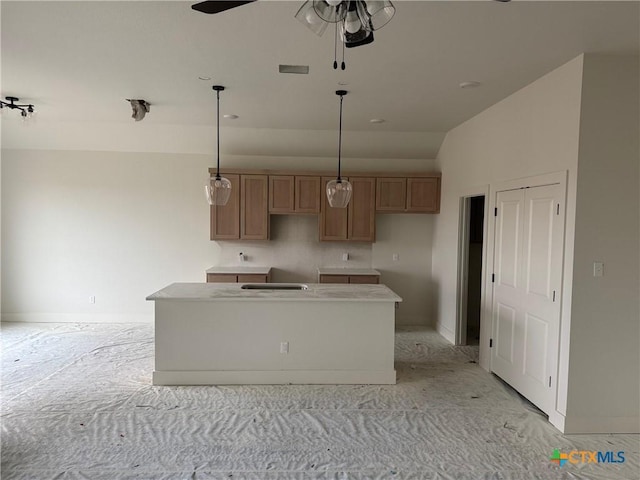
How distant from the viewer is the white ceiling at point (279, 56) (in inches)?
89.0

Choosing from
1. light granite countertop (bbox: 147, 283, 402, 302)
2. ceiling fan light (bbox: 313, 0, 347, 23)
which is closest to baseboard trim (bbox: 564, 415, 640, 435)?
light granite countertop (bbox: 147, 283, 402, 302)

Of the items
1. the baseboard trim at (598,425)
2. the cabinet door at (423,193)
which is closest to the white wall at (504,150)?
the cabinet door at (423,193)

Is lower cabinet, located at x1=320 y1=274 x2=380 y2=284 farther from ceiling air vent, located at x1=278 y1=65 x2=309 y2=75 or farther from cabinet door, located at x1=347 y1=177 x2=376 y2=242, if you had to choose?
ceiling air vent, located at x1=278 y1=65 x2=309 y2=75

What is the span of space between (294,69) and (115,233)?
4.12 meters

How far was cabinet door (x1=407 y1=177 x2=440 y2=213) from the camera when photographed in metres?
5.59

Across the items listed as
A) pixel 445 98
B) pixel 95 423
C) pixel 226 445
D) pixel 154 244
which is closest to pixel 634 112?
pixel 445 98

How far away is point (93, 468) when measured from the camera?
2383 millimetres

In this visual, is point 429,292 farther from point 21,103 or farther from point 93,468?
point 21,103

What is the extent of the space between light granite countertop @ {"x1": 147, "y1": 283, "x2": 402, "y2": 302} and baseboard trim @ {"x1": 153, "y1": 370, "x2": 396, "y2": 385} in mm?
716

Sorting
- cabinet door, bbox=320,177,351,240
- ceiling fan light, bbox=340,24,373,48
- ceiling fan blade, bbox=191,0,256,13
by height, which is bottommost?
cabinet door, bbox=320,177,351,240

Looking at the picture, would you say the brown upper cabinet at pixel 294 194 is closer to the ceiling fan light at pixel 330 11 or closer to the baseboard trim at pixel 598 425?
the baseboard trim at pixel 598 425

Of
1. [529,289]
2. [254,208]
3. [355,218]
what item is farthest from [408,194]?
[529,289]

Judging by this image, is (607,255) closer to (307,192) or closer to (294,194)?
(307,192)

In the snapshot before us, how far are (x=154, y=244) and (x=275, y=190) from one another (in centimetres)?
207
